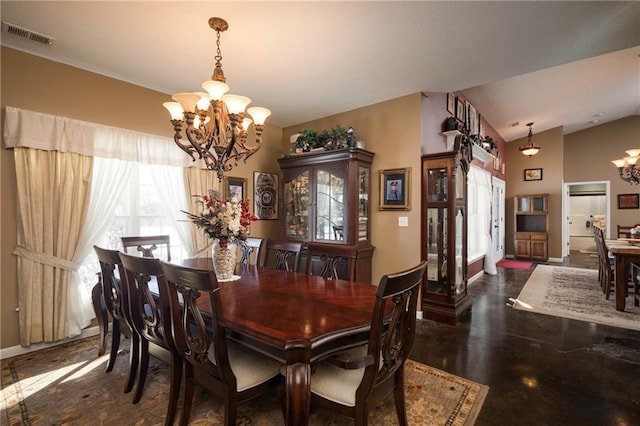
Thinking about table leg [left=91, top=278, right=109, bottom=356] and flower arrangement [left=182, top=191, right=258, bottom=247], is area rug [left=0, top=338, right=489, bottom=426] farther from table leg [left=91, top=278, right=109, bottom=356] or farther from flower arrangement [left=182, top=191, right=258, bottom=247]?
flower arrangement [left=182, top=191, right=258, bottom=247]

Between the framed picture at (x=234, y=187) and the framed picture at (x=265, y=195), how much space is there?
196 millimetres

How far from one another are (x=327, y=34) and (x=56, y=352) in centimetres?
370

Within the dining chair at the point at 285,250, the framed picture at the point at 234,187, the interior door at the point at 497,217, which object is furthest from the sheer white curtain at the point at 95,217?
the interior door at the point at 497,217

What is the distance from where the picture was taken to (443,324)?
11.2 ft

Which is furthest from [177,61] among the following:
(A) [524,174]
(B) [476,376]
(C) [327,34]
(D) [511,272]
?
(A) [524,174]

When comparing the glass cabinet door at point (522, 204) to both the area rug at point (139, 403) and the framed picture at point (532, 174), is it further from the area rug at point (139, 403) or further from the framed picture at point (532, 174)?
the area rug at point (139, 403)

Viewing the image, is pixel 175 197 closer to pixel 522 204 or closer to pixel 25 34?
pixel 25 34

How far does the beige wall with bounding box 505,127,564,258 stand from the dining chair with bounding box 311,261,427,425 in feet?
27.3

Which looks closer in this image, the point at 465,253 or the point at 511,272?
the point at 465,253

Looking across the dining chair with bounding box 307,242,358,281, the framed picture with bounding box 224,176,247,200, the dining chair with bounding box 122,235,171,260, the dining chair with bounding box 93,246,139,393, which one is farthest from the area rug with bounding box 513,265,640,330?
the dining chair with bounding box 122,235,171,260

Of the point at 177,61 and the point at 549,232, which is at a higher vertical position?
the point at 177,61

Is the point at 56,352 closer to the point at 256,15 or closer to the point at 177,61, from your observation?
the point at 177,61

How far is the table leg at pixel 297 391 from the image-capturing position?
1207mm

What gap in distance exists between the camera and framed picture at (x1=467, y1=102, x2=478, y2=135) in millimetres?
5174
